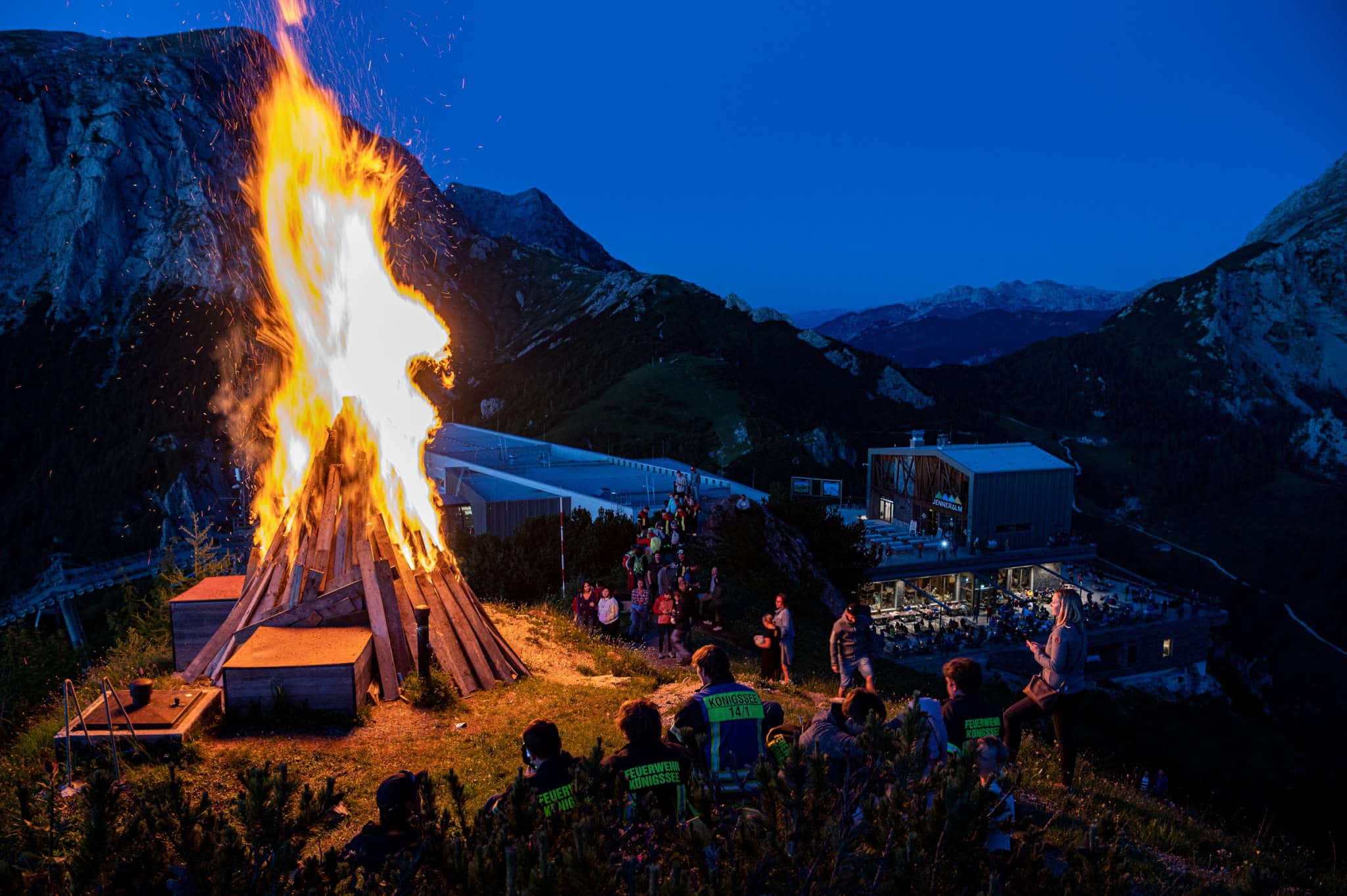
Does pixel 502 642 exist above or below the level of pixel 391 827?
below

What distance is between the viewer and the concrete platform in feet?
24.3

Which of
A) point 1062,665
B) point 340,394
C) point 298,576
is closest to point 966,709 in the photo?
point 1062,665

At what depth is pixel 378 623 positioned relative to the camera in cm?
1020

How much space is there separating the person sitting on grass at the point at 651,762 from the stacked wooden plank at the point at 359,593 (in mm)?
5918

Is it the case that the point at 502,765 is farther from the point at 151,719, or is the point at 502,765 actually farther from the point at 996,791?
the point at 996,791

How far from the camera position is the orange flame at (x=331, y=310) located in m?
12.5

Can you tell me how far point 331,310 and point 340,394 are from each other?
1.50m

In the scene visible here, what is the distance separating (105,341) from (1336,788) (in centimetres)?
14402

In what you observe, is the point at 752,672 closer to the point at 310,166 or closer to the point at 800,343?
the point at 310,166

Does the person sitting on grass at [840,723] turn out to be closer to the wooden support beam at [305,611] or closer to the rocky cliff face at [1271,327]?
the wooden support beam at [305,611]

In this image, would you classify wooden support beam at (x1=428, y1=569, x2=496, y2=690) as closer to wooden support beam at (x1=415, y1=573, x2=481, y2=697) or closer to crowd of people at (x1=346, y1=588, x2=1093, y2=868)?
wooden support beam at (x1=415, y1=573, x2=481, y2=697)

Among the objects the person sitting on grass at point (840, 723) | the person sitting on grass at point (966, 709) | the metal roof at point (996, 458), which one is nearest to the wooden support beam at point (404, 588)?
the person sitting on grass at point (840, 723)

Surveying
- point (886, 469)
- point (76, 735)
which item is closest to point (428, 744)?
point (76, 735)

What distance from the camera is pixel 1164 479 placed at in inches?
3767
